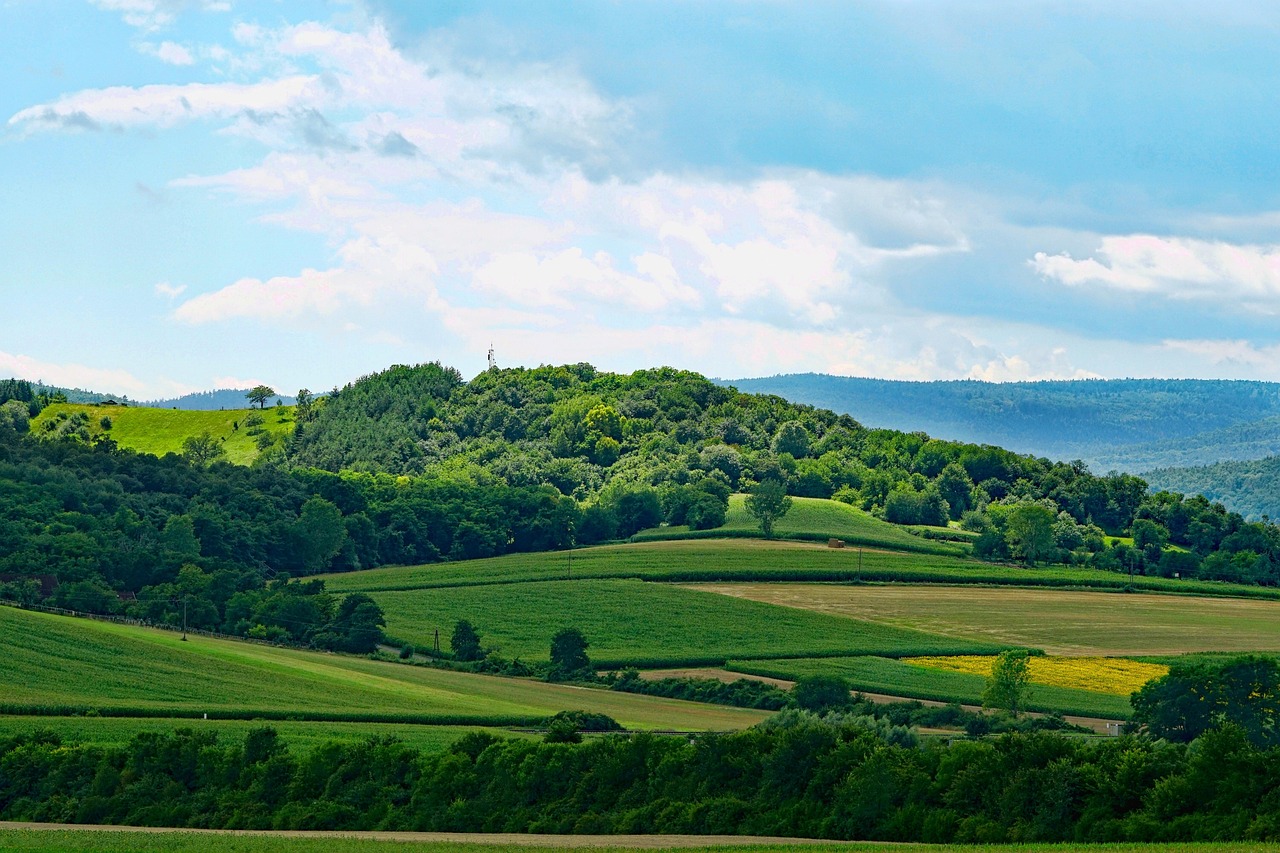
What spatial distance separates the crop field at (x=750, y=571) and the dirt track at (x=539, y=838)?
261 feet

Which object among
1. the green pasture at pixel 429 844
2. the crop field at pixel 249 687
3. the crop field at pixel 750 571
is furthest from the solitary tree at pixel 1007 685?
the crop field at pixel 750 571

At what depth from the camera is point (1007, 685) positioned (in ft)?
262

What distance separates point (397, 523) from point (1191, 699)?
3650 inches

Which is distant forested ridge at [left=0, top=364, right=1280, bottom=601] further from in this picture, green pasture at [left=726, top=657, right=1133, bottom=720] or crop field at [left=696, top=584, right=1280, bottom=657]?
green pasture at [left=726, top=657, right=1133, bottom=720]

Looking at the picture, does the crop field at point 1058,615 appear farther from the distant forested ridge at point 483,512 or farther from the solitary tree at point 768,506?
the solitary tree at point 768,506

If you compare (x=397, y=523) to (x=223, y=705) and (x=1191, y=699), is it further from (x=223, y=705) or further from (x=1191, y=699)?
(x=1191, y=699)

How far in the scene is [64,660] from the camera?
3246 inches

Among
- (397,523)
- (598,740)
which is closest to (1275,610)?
A: (397,523)

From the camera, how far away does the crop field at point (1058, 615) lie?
341 feet

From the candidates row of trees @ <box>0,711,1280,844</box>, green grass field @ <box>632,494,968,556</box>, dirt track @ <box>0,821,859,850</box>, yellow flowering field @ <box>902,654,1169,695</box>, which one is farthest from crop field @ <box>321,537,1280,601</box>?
dirt track @ <box>0,821,859,850</box>

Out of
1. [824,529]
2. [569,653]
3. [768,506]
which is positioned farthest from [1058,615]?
[768,506]

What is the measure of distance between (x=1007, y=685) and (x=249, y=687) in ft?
122

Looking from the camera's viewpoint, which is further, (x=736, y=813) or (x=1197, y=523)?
(x=1197, y=523)

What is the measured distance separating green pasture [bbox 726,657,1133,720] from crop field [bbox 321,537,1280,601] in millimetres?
35575
